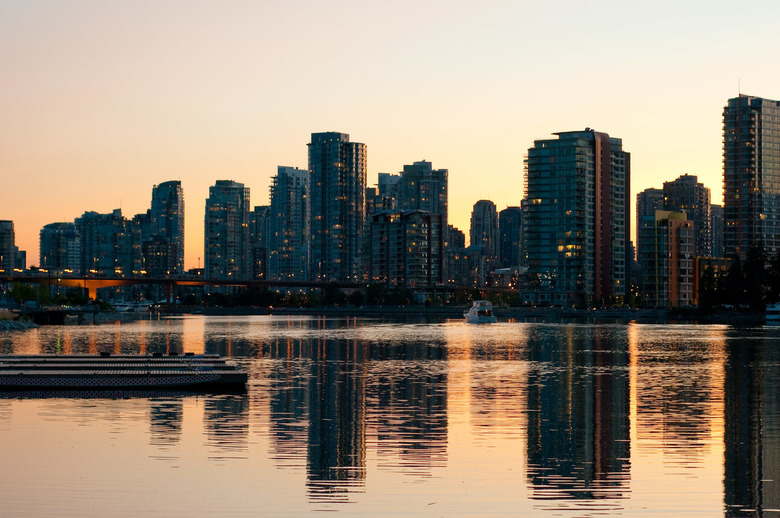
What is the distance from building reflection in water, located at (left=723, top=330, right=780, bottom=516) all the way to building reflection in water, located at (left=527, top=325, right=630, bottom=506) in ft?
12.0

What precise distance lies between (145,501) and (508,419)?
965 inches

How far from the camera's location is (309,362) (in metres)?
97.9

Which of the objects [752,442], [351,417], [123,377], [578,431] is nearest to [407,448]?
[578,431]

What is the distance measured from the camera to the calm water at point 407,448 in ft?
100

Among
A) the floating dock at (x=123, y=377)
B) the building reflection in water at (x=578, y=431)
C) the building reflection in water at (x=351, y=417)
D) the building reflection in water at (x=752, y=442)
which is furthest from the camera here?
the floating dock at (x=123, y=377)

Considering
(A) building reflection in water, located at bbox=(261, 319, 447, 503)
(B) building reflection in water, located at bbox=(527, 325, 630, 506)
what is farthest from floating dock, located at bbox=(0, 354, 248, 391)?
(B) building reflection in water, located at bbox=(527, 325, 630, 506)

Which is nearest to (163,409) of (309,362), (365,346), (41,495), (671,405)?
(41,495)

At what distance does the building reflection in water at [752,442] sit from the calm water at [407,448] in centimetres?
12

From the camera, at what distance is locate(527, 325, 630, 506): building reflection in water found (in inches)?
1320

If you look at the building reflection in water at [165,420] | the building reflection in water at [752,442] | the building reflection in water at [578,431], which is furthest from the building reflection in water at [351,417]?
the building reflection in water at [752,442]

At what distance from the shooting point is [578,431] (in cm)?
4647

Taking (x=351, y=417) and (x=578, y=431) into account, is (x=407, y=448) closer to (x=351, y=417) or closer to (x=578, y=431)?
(x=578, y=431)

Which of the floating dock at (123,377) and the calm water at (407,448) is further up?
the floating dock at (123,377)

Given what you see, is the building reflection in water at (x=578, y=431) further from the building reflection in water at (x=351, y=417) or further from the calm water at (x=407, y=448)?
the building reflection in water at (x=351, y=417)
